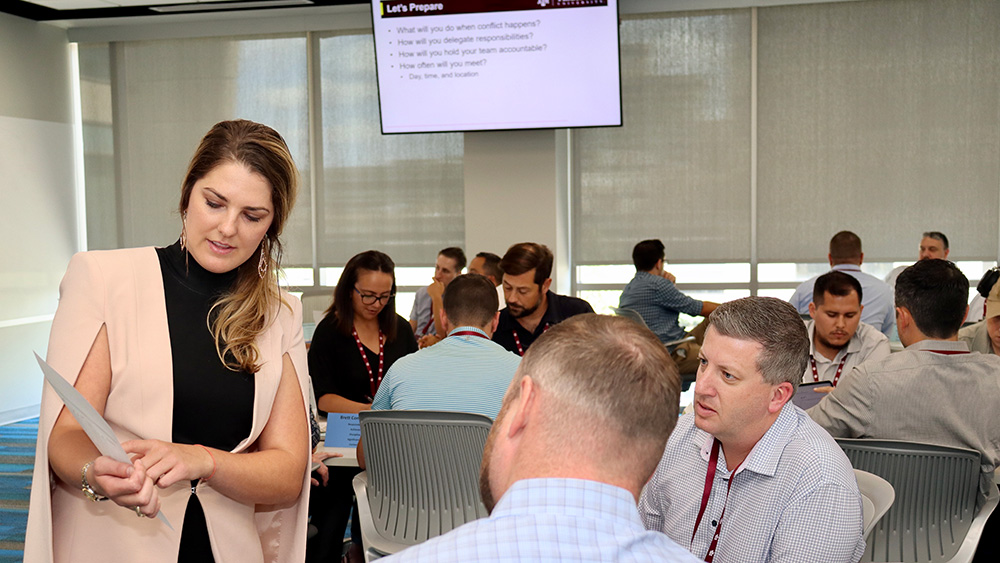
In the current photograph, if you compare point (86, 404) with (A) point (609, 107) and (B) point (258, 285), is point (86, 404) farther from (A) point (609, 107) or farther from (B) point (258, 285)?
(A) point (609, 107)

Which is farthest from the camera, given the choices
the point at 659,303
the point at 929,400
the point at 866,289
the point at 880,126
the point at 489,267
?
the point at 880,126

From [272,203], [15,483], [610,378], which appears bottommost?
[15,483]

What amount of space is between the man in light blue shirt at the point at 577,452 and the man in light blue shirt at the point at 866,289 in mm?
4525

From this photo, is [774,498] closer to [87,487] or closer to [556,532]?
[556,532]

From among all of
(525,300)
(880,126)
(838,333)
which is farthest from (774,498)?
(880,126)

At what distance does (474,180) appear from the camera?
734 centimetres

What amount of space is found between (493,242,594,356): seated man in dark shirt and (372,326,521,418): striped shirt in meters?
1.24

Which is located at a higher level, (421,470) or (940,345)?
(940,345)

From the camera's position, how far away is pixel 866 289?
203 inches

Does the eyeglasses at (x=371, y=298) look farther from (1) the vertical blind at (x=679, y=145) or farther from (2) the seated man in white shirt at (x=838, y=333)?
(1) the vertical blind at (x=679, y=145)

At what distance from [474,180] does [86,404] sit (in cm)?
633

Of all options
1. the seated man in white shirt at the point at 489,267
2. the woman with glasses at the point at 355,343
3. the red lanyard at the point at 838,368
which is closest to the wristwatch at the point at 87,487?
the woman with glasses at the point at 355,343

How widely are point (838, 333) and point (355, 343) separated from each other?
2.16 meters

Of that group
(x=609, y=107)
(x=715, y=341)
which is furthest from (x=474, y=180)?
(x=715, y=341)
